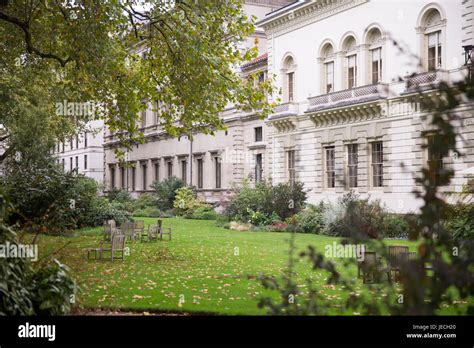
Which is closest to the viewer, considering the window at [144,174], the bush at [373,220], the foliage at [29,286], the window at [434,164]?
the window at [434,164]

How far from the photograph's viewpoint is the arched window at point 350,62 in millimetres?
15812

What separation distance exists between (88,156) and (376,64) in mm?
9477

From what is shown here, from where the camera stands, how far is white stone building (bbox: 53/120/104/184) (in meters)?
17.6

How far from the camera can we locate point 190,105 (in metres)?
12.4

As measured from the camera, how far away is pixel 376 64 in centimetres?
1538

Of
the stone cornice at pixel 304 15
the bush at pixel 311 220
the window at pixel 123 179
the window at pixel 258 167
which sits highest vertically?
the stone cornice at pixel 304 15

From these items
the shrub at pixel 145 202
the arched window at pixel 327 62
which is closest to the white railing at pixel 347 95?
the arched window at pixel 327 62

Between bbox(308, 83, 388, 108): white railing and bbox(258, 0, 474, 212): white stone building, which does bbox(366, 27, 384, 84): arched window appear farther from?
bbox(308, 83, 388, 108): white railing

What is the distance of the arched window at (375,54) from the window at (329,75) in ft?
3.95

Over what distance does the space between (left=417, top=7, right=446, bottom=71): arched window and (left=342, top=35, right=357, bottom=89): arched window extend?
1.96 meters

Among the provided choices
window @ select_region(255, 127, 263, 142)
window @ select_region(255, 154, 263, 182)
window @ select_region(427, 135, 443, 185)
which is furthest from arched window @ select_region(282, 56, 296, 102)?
window @ select_region(427, 135, 443, 185)

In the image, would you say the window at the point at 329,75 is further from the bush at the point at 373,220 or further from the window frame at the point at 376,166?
the bush at the point at 373,220
